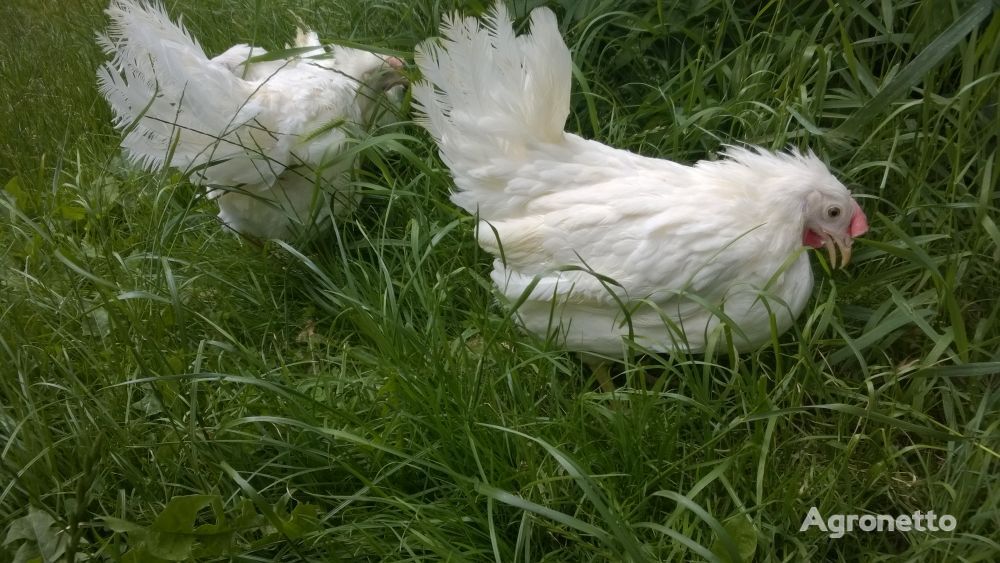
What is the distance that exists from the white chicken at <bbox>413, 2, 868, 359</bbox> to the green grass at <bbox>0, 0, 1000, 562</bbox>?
123 millimetres

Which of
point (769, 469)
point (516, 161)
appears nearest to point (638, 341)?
point (769, 469)

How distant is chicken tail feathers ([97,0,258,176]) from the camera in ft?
7.27

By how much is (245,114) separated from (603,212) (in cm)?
121

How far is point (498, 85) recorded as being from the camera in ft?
6.74

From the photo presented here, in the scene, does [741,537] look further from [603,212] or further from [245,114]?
[245,114]

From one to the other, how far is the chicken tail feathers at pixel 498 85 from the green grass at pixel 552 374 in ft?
0.91

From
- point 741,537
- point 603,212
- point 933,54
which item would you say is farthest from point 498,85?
point 741,537

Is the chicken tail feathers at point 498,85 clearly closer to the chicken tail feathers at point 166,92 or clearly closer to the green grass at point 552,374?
the green grass at point 552,374

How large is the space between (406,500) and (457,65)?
3.91ft

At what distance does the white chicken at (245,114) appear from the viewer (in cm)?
225

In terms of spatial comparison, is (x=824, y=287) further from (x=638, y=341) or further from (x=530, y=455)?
(x=530, y=455)

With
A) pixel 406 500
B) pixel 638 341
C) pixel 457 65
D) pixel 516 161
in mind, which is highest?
pixel 457 65

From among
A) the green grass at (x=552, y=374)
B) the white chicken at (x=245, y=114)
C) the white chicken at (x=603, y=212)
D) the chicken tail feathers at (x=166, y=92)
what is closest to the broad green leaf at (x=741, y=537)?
the green grass at (x=552, y=374)

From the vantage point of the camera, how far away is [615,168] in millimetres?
2125
